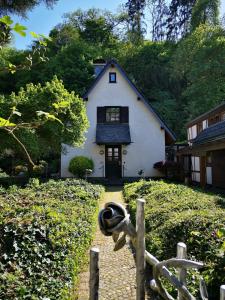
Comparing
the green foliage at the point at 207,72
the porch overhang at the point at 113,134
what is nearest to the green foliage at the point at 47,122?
the porch overhang at the point at 113,134

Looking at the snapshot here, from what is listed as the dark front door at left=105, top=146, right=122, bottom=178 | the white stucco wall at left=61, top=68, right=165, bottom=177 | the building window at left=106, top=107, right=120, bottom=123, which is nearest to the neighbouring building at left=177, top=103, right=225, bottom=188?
the white stucco wall at left=61, top=68, right=165, bottom=177

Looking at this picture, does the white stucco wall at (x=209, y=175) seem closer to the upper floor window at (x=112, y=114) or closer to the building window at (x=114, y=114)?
the upper floor window at (x=112, y=114)

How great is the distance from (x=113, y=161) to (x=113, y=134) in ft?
7.33

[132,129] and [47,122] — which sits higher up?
[132,129]

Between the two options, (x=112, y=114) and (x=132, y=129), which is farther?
(x=112, y=114)

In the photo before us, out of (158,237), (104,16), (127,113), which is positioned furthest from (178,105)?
(158,237)

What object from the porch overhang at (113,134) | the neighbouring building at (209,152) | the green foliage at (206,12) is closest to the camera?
the neighbouring building at (209,152)

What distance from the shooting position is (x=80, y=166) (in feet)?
→ 83.7

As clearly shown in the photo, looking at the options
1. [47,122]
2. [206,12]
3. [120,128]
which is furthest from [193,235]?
[206,12]

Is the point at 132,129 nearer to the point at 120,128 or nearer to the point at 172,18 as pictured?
the point at 120,128

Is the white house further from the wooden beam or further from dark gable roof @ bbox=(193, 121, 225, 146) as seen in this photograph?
the wooden beam

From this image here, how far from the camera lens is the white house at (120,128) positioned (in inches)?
1064

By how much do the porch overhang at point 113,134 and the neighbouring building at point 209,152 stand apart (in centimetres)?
437

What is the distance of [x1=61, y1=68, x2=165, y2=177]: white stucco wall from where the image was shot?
2709 centimetres
